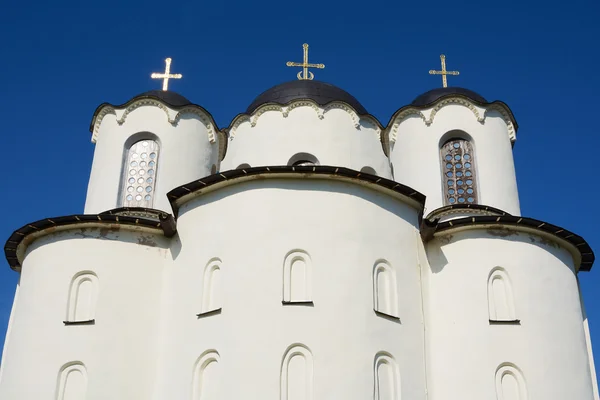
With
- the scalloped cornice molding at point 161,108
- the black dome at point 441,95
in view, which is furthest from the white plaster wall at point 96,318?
the black dome at point 441,95

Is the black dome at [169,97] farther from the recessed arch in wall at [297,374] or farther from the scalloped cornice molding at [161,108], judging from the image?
the recessed arch in wall at [297,374]

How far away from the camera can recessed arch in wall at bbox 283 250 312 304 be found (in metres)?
14.5

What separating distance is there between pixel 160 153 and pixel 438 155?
6934 mm

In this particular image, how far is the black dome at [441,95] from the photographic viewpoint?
20.2 meters

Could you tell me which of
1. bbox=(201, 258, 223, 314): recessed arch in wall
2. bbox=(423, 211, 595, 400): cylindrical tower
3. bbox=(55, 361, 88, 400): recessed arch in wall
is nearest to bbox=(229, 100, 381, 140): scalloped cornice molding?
bbox=(423, 211, 595, 400): cylindrical tower

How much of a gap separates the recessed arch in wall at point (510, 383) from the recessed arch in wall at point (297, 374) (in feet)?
12.3

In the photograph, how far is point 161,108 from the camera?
20.2 metres

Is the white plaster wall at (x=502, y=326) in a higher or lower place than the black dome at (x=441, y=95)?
lower

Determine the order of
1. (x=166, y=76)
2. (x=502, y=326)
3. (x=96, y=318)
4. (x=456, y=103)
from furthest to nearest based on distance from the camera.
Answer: (x=166, y=76) < (x=456, y=103) < (x=96, y=318) < (x=502, y=326)

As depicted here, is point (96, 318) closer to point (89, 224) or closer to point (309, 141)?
point (89, 224)

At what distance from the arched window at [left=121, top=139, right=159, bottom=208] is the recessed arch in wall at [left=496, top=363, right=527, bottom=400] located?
8947 mm

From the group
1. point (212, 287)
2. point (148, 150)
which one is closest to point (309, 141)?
point (148, 150)

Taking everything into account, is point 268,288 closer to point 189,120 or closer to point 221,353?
point 221,353

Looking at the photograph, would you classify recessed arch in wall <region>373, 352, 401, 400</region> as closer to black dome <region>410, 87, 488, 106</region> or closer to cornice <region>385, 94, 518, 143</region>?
cornice <region>385, 94, 518, 143</region>
